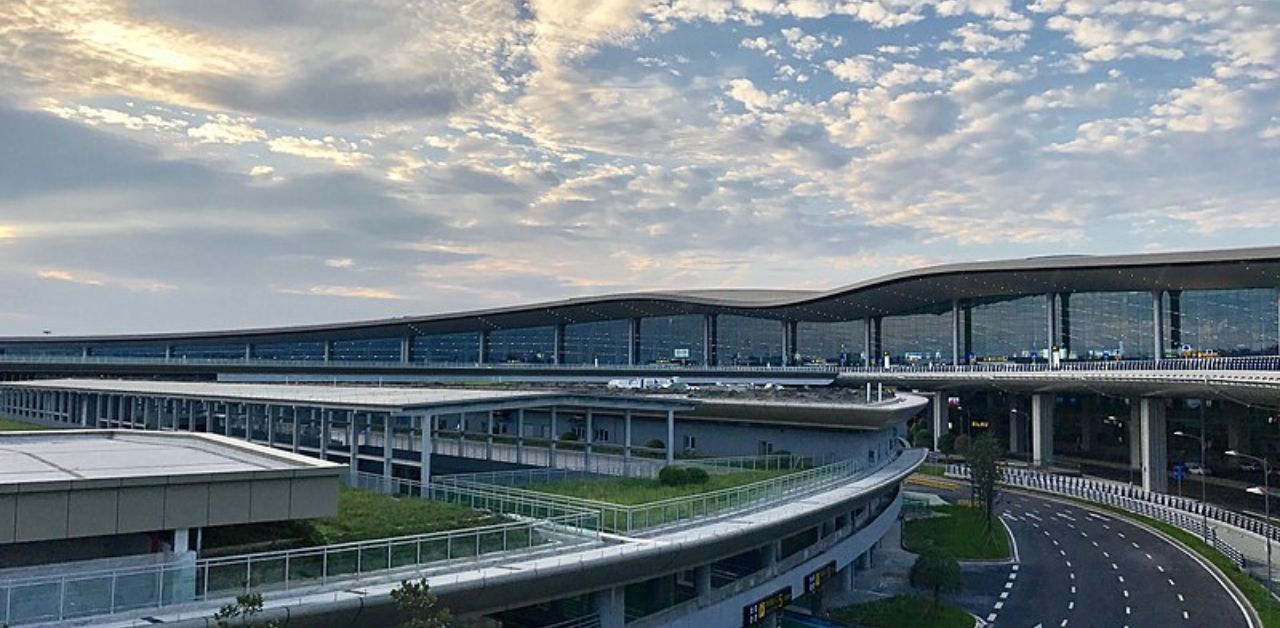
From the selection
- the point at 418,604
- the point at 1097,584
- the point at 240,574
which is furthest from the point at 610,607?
the point at 1097,584

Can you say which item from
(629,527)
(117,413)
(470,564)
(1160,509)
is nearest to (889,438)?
(1160,509)

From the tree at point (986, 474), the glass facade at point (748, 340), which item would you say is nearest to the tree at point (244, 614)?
the tree at point (986, 474)

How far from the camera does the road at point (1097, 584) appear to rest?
4219 centimetres

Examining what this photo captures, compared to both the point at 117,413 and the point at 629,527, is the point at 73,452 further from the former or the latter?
the point at 117,413

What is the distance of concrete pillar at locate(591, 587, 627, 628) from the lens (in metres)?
25.8

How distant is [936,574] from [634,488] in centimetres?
1607

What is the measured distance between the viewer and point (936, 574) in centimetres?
4319

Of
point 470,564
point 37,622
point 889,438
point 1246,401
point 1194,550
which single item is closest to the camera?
point 37,622

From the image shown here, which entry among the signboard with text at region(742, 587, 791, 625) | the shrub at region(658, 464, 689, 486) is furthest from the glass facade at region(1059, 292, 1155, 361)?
the signboard with text at region(742, 587, 791, 625)

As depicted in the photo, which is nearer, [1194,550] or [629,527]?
[629,527]

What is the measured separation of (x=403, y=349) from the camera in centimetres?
16700

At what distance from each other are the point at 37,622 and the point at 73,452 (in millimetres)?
10522

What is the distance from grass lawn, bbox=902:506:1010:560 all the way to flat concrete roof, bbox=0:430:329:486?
4200 cm

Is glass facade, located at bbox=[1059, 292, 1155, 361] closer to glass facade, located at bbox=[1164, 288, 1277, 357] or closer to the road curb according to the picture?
glass facade, located at bbox=[1164, 288, 1277, 357]
